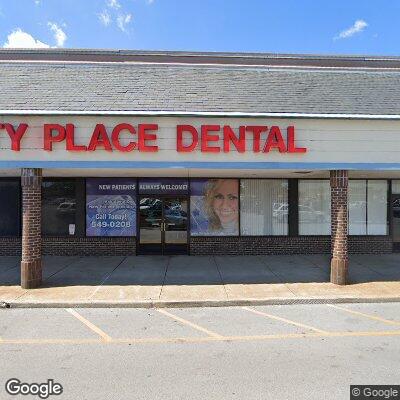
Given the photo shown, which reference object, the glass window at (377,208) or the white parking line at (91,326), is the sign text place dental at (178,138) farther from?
the glass window at (377,208)

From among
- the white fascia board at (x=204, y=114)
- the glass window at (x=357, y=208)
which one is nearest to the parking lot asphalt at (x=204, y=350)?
the white fascia board at (x=204, y=114)

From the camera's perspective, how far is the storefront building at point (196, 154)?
886cm

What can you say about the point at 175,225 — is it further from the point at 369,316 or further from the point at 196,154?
the point at 369,316

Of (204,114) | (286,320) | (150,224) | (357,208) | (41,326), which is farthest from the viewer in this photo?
(357,208)

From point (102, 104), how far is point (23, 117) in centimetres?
202

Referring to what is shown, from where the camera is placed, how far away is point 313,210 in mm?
13250

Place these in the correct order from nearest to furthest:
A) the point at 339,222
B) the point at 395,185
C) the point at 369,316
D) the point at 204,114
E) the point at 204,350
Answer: the point at 204,350 < the point at 369,316 < the point at 204,114 < the point at 339,222 < the point at 395,185

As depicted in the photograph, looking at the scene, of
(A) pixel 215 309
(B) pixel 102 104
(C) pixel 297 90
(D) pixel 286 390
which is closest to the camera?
(D) pixel 286 390

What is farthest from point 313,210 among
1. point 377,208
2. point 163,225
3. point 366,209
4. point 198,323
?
point 198,323

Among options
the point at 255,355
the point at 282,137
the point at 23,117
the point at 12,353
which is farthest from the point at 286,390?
the point at 23,117

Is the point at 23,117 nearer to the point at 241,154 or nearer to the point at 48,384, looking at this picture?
the point at 241,154

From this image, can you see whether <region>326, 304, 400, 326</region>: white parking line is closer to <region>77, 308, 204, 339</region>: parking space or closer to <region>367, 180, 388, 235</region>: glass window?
<region>77, 308, 204, 339</region>: parking space

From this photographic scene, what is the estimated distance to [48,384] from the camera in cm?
445

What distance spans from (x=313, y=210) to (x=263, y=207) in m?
1.97
